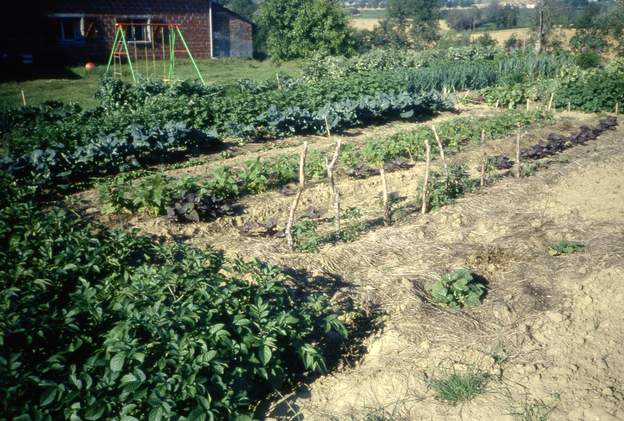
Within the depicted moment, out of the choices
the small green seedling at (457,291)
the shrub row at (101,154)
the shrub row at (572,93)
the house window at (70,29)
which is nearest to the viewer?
the small green seedling at (457,291)

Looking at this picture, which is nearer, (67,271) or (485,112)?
(67,271)

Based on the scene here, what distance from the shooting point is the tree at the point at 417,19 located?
110ft

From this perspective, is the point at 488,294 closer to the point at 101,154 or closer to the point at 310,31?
the point at 101,154

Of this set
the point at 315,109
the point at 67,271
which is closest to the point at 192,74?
the point at 315,109

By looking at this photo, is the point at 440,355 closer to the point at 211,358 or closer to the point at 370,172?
the point at 211,358

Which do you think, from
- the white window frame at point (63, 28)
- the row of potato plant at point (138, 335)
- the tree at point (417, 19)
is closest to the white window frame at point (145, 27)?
the white window frame at point (63, 28)

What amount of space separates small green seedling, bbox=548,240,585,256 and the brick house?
1987cm

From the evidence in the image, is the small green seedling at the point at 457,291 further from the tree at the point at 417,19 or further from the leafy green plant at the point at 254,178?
the tree at the point at 417,19

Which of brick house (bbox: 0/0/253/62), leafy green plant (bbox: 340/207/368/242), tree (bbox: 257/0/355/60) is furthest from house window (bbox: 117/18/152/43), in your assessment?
leafy green plant (bbox: 340/207/368/242)

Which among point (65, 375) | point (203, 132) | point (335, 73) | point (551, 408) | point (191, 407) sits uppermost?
point (335, 73)

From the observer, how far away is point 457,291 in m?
4.90

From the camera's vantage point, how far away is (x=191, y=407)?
304 cm

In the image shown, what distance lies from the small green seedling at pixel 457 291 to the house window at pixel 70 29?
24.3 metres

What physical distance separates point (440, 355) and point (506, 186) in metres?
4.26
